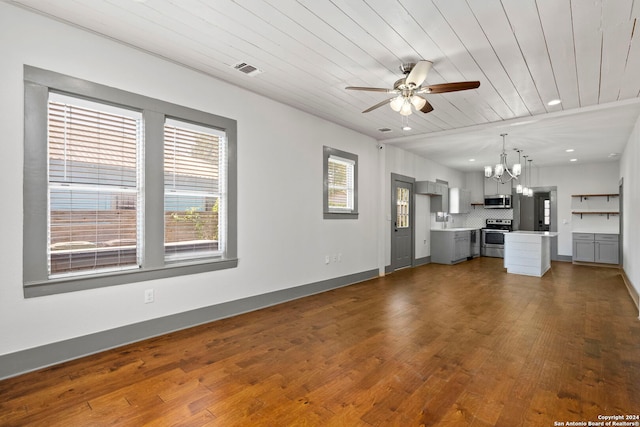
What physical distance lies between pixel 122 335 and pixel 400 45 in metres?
3.71

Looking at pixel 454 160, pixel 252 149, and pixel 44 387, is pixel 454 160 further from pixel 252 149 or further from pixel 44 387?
pixel 44 387

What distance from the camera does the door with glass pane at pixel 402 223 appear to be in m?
7.05

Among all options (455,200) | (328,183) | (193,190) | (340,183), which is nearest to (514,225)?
(455,200)

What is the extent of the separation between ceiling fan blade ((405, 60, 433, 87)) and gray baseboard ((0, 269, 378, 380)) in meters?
3.11

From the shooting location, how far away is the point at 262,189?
4289mm

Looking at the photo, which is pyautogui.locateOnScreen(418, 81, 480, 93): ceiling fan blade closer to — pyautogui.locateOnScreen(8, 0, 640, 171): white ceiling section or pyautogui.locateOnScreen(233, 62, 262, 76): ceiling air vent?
pyautogui.locateOnScreen(8, 0, 640, 171): white ceiling section

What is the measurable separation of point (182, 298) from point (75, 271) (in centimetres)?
101

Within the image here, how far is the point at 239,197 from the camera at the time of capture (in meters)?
4.01

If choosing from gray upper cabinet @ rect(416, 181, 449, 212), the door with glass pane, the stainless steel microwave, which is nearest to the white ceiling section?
the door with glass pane

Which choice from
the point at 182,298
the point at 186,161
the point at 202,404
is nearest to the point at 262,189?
the point at 186,161

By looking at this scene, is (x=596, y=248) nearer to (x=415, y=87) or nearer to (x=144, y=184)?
(x=415, y=87)

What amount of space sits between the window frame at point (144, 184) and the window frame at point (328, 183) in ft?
5.69

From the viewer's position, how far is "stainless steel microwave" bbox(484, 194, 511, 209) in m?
9.81

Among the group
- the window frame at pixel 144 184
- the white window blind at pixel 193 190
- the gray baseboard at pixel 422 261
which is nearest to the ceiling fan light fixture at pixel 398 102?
the window frame at pixel 144 184
